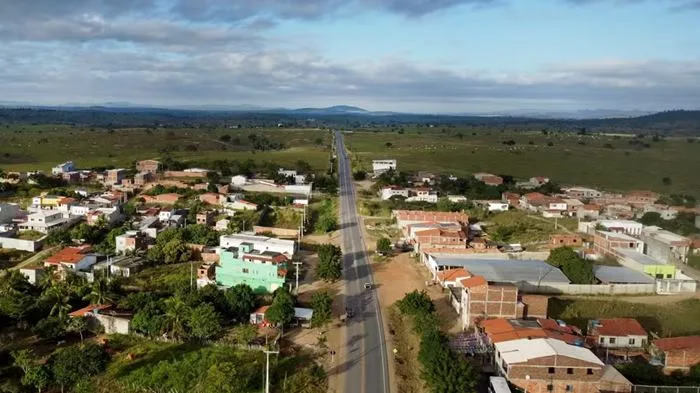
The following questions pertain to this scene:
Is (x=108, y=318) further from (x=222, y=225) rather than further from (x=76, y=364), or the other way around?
(x=222, y=225)

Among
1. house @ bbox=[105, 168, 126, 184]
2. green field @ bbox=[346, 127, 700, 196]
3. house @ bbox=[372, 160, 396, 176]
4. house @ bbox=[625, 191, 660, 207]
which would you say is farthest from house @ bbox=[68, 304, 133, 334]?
house @ bbox=[372, 160, 396, 176]

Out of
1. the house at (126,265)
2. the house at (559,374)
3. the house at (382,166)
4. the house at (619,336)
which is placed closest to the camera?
the house at (559,374)

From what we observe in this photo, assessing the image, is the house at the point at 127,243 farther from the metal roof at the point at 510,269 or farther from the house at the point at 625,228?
the house at the point at 625,228

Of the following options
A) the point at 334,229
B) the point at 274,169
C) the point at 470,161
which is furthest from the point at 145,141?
the point at 334,229

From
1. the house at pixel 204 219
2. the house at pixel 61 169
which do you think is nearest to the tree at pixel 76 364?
the house at pixel 204 219

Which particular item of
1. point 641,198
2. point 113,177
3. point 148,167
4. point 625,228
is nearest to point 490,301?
point 625,228

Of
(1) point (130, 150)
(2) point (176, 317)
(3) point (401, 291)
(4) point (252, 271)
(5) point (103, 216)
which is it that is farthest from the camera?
(1) point (130, 150)
